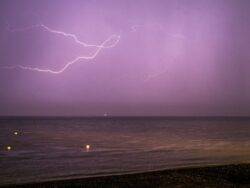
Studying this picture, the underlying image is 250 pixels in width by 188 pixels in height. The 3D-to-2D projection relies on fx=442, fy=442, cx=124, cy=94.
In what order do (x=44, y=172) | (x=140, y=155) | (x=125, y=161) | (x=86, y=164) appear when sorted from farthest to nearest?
1. (x=140, y=155)
2. (x=125, y=161)
3. (x=86, y=164)
4. (x=44, y=172)

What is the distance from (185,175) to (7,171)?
12625 mm

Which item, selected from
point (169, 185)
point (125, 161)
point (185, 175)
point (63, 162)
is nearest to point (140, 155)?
point (125, 161)

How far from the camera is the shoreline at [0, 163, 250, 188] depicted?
21.9m

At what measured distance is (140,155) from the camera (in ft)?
136

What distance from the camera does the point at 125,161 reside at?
36.2 metres

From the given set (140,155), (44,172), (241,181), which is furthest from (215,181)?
(140,155)

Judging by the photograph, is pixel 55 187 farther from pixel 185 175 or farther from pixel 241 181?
pixel 241 181

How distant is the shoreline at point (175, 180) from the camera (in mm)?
21906

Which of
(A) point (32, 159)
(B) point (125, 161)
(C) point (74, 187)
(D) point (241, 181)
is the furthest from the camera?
(A) point (32, 159)

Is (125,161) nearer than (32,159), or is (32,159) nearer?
(125,161)

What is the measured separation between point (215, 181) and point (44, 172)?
40.5 feet

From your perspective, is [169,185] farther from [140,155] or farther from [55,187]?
[140,155]

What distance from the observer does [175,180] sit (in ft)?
75.8

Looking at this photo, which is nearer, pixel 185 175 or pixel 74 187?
pixel 74 187
